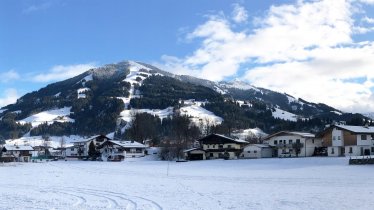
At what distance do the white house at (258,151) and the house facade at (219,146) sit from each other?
7.54 metres

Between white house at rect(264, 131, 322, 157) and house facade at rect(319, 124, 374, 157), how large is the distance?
578cm

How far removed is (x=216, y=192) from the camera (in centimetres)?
2884

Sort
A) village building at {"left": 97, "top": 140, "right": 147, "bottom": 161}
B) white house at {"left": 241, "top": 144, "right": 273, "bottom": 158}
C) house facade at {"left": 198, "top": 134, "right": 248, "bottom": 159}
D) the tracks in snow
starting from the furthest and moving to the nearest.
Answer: village building at {"left": 97, "top": 140, "right": 147, "bottom": 161}, house facade at {"left": 198, "top": 134, "right": 248, "bottom": 159}, white house at {"left": 241, "top": 144, "right": 273, "bottom": 158}, the tracks in snow

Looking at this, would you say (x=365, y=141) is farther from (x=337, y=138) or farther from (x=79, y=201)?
(x=79, y=201)

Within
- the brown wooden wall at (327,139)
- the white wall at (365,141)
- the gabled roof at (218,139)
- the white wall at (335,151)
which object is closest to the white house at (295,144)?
the brown wooden wall at (327,139)

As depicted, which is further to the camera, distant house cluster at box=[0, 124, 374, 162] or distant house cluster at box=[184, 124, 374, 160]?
distant house cluster at box=[0, 124, 374, 162]

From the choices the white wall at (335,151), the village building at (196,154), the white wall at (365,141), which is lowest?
the village building at (196,154)

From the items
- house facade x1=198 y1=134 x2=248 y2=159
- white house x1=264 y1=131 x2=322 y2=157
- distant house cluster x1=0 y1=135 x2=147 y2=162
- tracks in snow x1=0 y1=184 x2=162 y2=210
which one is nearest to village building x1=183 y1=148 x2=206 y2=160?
house facade x1=198 y1=134 x2=248 y2=159

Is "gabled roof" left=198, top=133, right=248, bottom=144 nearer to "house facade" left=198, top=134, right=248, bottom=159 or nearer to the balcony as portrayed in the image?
"house facade" left=198, top=134, right=248, bottom=159

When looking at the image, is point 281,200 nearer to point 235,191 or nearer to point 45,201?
point 235,191

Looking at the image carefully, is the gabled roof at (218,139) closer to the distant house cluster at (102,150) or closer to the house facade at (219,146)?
the house facade at (219,146)

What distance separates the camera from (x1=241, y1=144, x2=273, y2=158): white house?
89188 mm

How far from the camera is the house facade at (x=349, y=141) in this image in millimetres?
76750

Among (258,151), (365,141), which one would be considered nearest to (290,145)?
(258,151)
